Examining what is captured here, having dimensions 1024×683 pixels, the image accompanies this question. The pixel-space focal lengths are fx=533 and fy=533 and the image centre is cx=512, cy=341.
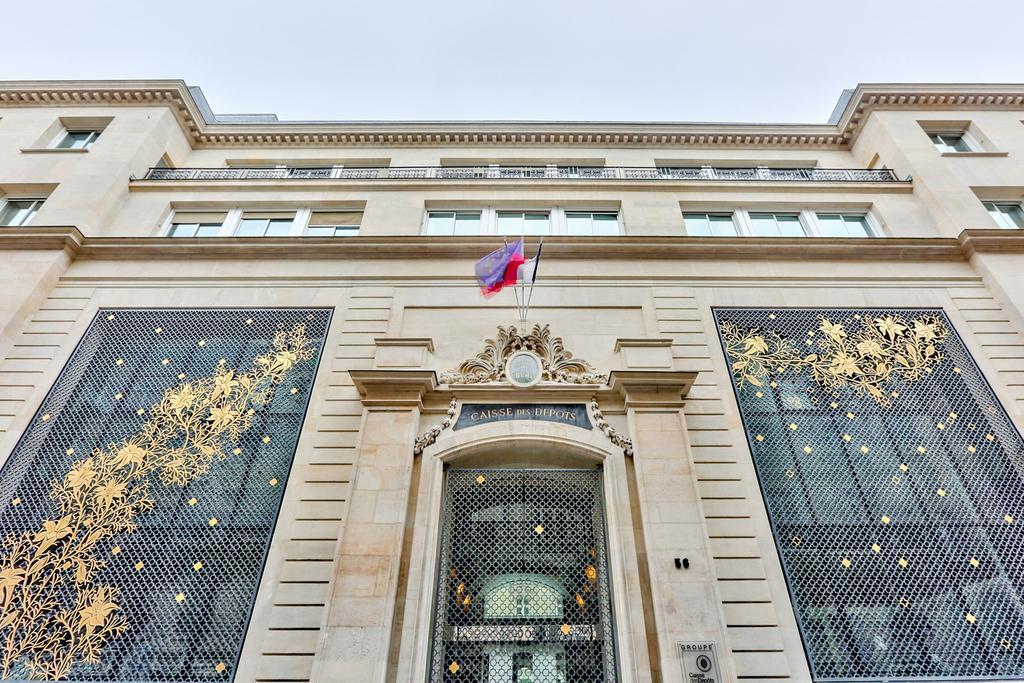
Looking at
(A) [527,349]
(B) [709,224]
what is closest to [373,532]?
(A) [527,349]

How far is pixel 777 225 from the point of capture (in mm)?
15789

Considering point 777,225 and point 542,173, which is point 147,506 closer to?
point 542,173

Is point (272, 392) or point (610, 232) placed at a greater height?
point (610, 232)

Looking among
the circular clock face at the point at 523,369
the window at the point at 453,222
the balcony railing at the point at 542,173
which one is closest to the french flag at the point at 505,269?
the circular clock face at the point at 523,369

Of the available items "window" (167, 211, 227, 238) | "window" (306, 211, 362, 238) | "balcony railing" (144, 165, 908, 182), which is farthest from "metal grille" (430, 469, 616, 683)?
"window" (167, 211, 227, 238)

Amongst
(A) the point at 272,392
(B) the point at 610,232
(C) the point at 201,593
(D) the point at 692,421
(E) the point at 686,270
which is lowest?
(C) the point at 201,593

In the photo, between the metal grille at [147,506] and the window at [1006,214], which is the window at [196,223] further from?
the window at [1006,214]

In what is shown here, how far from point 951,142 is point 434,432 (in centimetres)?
1976

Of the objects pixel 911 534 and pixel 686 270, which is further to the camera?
pixel 686 270

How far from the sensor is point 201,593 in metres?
9.33

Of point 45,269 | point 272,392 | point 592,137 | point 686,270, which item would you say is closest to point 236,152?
point 45,269

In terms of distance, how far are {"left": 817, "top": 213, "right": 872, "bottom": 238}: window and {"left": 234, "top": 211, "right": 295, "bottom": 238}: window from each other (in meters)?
15.6

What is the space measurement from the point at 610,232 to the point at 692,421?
21.8 feet

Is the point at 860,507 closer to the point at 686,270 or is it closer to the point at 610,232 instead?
the point at 686,270
